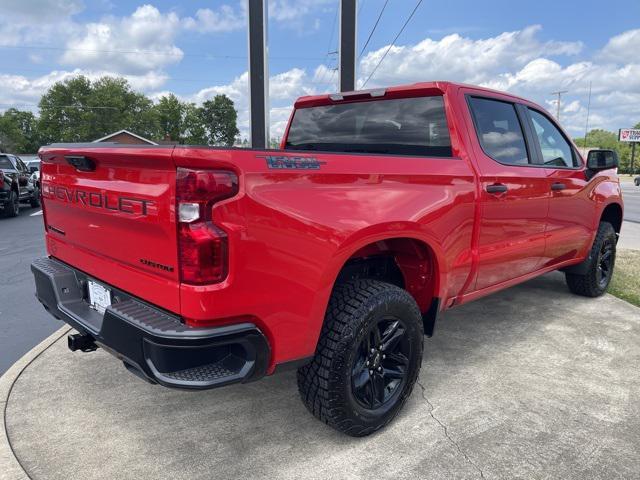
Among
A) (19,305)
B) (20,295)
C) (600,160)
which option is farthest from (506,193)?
(20,295)

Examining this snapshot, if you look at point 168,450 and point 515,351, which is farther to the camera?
point 515,351

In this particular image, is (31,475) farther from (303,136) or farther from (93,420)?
(303,136)

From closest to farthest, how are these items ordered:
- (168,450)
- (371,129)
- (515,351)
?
(168,450)
(371,129)
(515,351)

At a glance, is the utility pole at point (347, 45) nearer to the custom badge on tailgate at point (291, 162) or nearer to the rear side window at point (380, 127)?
the rear side window at point (380, 127)

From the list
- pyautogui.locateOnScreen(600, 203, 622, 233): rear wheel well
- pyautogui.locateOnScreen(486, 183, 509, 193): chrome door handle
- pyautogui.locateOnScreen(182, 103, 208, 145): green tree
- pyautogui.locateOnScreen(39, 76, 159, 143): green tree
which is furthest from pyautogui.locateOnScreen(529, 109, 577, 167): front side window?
pyautogui.locateOnScreen(39, 76, 159, 143): green tree

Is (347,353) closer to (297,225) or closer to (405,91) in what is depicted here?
(297,225)

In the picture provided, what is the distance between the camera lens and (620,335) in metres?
4.05

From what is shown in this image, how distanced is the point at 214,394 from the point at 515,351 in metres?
2.23

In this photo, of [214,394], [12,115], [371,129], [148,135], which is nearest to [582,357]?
[371,129]

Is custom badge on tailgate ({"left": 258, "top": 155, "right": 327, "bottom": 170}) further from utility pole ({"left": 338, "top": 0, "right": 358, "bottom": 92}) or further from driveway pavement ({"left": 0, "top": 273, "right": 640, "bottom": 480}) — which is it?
utility pole ({"left": 338, "top": 0, "right": 358, "bottom": 92})

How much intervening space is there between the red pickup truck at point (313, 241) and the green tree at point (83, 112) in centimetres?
8971

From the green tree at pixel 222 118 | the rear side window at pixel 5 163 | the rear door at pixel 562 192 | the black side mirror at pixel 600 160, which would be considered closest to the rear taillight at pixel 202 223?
the rear door at pixel 562 192

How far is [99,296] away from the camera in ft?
8.25

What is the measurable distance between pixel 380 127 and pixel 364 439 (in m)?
2.03
